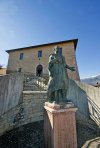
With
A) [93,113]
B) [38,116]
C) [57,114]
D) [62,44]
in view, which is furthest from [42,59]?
[57,114]

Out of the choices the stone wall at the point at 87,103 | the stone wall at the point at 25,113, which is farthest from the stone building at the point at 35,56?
the stone wall at the point at 25,113

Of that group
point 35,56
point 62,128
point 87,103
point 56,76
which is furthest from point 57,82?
point 35,56

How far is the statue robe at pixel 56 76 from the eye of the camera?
213cm

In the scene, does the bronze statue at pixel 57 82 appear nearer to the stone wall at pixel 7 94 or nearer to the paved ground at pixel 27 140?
the paved ground at pixel 27 140

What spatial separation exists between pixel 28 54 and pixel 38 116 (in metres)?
14.3

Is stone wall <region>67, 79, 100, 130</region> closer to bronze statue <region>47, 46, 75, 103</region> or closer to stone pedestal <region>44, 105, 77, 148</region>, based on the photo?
bronze statue <region>47, 46, 75, 103</region>

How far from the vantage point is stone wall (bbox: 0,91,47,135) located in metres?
3.52

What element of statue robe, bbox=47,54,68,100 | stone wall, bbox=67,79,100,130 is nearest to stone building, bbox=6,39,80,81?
stone wall, bbox=67,79,100,130

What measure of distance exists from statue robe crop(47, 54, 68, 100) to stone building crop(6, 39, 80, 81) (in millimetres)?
12320

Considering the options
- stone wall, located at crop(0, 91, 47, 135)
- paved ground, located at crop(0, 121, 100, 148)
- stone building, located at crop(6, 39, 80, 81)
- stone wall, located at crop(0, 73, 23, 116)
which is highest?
stone building, located at crop(6, 39, 80, 81)

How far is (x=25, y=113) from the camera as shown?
14.8ft

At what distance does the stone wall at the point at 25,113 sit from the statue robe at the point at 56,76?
9.35 ft

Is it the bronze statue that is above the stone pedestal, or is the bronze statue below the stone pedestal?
above

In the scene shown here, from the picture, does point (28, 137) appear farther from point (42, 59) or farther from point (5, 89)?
point (42, 59)
